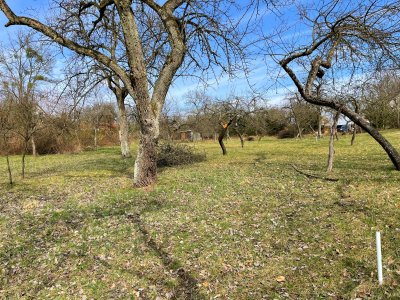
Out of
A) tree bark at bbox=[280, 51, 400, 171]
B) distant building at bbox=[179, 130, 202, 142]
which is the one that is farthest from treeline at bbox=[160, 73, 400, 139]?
tree bark at bbox=[280, 51, 400, 171]

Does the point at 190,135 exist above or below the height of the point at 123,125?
below

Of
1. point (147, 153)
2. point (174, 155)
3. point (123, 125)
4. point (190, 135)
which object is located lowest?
point (174, 155)

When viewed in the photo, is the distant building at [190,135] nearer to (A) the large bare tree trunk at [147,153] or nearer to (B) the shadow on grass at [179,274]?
(A) the large bare tree trunk at [147,153]

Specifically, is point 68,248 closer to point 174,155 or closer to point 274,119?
point 174,155

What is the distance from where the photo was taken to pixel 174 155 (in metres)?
16.1

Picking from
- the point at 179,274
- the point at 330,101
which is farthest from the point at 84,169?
the point at 179,274

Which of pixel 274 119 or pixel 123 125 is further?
pixel 274 119

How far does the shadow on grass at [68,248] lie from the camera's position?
4270 millimetres

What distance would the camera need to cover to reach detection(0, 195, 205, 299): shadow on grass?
14.0 feet

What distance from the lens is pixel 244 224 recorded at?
6.14 m

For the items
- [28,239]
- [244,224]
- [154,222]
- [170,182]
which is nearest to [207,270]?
[244,224]

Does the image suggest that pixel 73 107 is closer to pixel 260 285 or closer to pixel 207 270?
pixel 207 270

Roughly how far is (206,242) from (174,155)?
35.8 ft

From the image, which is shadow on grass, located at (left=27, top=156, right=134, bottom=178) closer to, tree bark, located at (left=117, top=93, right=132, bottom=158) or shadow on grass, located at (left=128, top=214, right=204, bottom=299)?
tree bark, located at (left=117, top=93, right=132, bottom=158)
